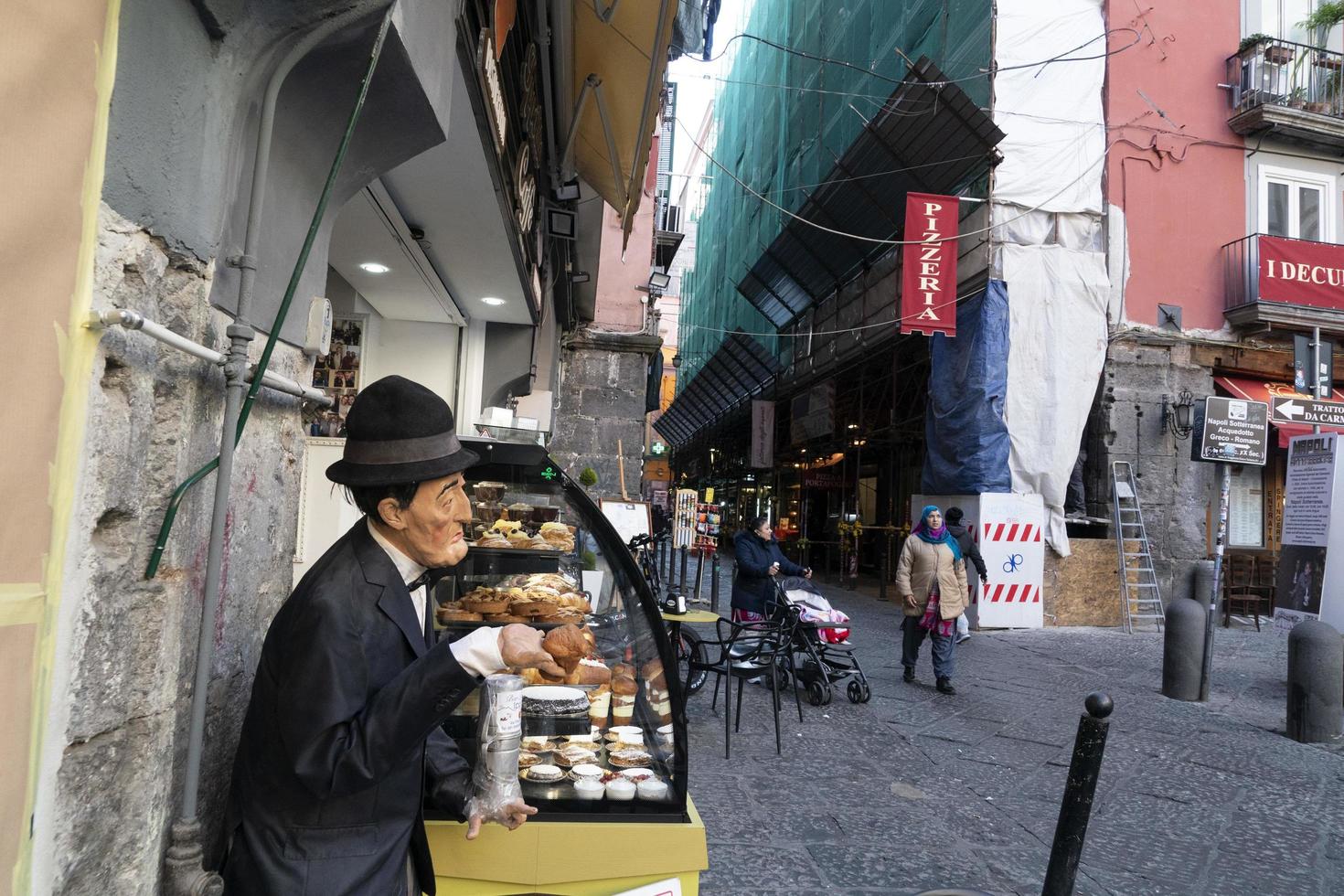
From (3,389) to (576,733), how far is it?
2266 mm

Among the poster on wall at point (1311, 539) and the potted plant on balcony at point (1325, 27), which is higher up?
the potted plant on balcony at point (1325, 27)

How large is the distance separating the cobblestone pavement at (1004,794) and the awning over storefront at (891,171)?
8.27 meters

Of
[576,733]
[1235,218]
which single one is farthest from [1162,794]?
[1235,218]

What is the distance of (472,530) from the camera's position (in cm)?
366

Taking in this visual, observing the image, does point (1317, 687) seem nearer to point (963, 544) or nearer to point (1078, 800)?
point (963, 544)

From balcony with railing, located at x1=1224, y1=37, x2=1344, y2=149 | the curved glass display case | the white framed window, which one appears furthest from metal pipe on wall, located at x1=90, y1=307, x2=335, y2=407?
the white framed window

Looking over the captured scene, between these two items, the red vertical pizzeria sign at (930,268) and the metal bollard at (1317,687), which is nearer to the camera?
the metal bollard at (1317,687)

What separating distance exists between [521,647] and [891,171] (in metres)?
13.7

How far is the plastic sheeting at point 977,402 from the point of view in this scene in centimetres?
1180

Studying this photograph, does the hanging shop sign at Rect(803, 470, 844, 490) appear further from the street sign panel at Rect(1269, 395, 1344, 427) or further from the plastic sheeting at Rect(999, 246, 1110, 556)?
the street sign panel at Rect(1269, 395, 1344, 427)

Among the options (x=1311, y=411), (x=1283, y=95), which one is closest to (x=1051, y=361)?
(x=1311, y=411)

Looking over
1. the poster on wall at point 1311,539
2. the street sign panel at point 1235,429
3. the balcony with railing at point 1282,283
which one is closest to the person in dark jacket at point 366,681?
the poster on wall at point 1311,539

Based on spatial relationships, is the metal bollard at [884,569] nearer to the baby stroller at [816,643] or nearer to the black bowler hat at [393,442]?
the baby stroller at [816,643]

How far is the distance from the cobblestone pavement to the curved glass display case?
111cm
